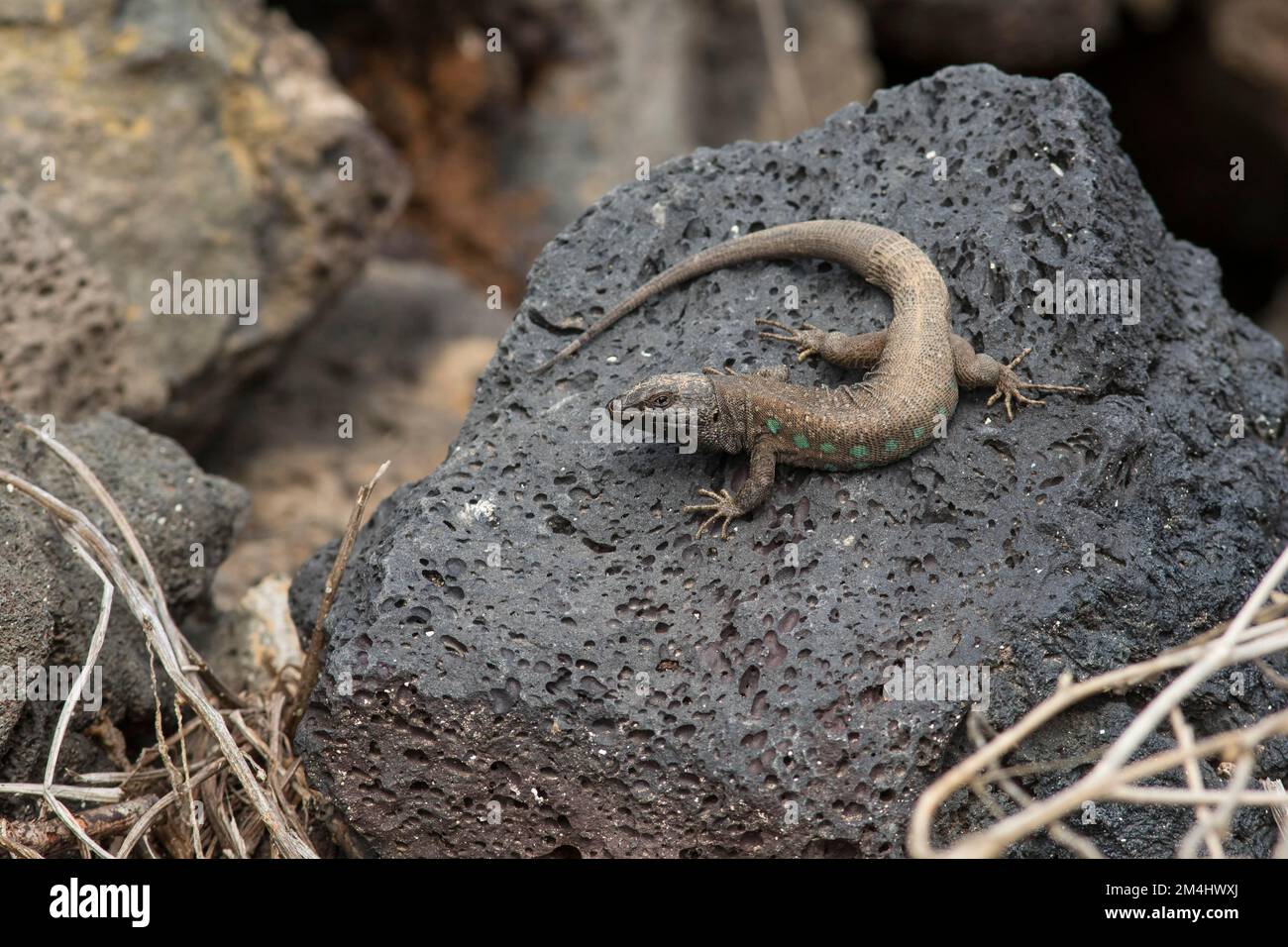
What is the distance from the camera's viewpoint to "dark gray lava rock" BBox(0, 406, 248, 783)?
→ 4828 millimetres

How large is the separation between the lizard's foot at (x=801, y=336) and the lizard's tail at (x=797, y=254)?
31cm

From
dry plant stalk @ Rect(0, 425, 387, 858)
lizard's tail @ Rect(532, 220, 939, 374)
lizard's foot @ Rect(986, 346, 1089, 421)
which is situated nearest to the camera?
dry plant stalk @ Rect(0, 425, 387, 858)

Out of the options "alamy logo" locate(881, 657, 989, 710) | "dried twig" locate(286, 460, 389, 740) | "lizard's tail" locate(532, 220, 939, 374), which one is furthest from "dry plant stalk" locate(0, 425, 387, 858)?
"alamy logo" locate(881, 657, 989, 710)

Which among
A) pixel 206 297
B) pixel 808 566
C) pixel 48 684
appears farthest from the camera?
pixel 206 297

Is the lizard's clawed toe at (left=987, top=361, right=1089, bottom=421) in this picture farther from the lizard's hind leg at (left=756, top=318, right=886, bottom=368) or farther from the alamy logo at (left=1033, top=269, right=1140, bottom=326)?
the lizard's hind leg at (left=756, top=318, right=886, bottom=368)

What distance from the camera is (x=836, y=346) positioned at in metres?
5.36

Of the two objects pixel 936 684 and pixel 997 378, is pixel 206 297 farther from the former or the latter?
pixel 936 684

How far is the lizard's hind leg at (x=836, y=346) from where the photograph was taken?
5.34m

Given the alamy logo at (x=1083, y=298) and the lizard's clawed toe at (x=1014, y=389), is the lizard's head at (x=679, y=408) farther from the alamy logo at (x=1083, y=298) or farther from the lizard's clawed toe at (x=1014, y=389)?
the alamy logo at (x=1083, y=298)

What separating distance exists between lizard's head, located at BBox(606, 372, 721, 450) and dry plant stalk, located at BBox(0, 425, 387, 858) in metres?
0.95

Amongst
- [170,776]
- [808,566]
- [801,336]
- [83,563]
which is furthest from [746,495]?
[83,563]

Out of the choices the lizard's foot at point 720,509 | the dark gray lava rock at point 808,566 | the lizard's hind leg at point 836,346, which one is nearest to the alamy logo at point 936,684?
the dark gray lava rock at point 808,566

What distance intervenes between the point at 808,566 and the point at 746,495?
0.39 metres

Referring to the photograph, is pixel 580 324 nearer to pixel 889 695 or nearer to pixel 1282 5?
pixel 889 695
